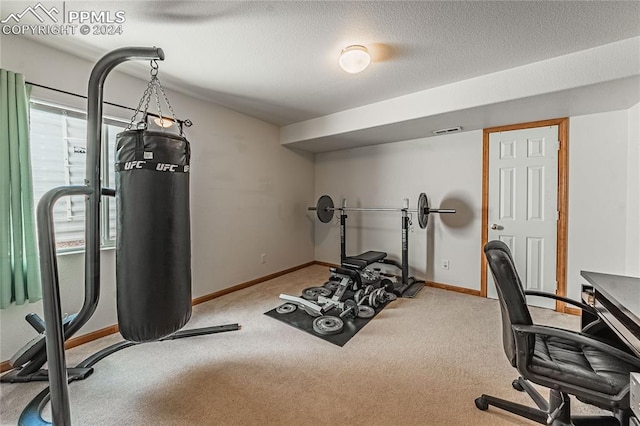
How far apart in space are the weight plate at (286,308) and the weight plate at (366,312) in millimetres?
721

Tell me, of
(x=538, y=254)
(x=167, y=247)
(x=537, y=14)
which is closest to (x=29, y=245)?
(x=167, y=247)

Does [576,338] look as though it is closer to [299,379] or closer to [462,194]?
[299,379]

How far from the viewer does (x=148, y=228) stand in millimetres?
1628

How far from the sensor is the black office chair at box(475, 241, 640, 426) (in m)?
1.11

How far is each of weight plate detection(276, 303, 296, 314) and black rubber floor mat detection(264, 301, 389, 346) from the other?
35mm

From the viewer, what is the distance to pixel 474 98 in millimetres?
2602

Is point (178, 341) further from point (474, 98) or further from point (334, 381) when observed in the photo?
point (474, 98)

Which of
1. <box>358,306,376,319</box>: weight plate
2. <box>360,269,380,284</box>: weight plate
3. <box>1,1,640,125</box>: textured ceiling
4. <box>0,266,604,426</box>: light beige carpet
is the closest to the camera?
<box>0,266,604,426</box>: light beige carpet

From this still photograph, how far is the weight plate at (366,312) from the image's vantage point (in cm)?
279

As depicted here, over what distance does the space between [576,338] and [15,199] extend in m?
3.38

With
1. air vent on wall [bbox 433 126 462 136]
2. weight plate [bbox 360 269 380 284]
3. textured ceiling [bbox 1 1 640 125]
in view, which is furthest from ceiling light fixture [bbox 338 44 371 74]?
weight plate [bbox 360 269 380 284]

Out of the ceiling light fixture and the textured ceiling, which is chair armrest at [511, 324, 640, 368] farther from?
the ceiling light fixture

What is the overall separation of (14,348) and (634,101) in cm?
557

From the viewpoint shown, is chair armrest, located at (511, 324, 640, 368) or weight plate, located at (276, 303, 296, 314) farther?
weight plate, located at (276, 303, 296, 314)
